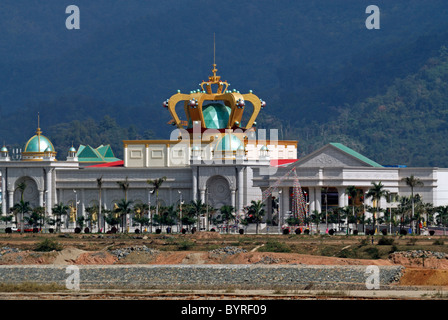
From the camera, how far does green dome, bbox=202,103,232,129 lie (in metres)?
150

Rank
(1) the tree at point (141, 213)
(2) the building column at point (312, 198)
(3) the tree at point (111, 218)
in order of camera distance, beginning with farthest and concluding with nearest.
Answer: (2) the building column at point (312, 198) → (3) the tree at point (111, 218) → (1) the tree at point (141, 213)

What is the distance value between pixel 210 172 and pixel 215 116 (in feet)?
42.1

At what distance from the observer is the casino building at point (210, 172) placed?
137 metres

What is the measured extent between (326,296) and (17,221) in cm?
8578

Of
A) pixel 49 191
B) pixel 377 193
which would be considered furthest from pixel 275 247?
pixel 49 191

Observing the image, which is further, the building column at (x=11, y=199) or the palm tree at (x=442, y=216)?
the building column at (x=11, y=199)

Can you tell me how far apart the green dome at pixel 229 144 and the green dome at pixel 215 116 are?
8.47m

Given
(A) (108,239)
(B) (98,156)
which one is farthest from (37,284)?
(B) (98,156)

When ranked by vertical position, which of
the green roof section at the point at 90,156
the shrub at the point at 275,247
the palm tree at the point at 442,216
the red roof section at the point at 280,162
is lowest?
the shrub at the point at 275,247

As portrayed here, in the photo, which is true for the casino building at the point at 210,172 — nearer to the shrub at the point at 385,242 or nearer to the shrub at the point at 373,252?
the shrub at the point at 385,242

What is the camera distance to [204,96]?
150 metres

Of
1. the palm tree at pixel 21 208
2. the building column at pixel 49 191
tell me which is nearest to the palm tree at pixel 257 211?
the palm tree at pixel 21 208

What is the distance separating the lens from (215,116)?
5945 inches
